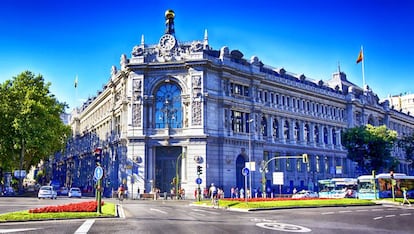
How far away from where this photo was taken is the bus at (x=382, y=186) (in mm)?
46544

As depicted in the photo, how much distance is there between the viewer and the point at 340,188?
55125 millimetres

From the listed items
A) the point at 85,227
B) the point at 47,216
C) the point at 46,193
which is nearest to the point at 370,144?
the point at 46,193

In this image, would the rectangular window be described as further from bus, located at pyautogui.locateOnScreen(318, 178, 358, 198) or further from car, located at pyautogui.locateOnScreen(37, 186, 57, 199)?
car, located at pyautogui.locateOnScreen(37, 186, 57, 199)

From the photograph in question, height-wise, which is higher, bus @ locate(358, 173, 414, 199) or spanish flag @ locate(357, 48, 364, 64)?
spanish flag @ locate(357, 48, 364, 64)

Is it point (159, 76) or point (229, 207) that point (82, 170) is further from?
point (229, 207)

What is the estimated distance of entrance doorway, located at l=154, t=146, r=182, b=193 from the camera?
164 feet

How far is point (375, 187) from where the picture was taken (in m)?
44.9

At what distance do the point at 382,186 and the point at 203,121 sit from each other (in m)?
22.4

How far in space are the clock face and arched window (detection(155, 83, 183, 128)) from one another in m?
4.95

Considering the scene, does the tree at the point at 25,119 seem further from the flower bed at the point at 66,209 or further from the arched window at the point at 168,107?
the flower bed at the point at 66,209

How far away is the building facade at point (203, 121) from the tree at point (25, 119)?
361 inches

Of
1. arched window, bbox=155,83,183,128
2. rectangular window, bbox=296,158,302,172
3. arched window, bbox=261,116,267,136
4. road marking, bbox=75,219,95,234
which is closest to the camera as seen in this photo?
road marking, bbox=75,219,95,234

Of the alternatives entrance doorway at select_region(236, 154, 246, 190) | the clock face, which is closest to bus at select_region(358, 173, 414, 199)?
entrance doorway at select_region(236, 154, 246, 190)

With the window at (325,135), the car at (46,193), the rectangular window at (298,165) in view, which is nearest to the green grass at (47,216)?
the car at (46,193)
